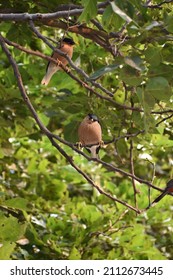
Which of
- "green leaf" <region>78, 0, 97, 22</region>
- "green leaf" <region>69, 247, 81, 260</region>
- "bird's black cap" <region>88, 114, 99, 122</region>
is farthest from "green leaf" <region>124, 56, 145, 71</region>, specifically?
"green leaf" <region>69, 247, 81, 260</region>

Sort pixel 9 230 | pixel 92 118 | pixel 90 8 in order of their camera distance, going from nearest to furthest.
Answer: pixel 90 8 → pixel 9 230 → pixel 92 118

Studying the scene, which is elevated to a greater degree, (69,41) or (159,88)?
(159,88)

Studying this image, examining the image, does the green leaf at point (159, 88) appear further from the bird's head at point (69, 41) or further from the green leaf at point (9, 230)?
the bird's head at point (69, 41)

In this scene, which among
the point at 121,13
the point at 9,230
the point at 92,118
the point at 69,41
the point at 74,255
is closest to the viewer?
the point at 121,13

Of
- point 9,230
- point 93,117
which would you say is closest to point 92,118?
point 93,117

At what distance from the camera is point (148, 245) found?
3455 millimetres

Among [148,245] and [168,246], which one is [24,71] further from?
[168,246]

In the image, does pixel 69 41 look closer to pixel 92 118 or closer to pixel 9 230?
pixel 92 118

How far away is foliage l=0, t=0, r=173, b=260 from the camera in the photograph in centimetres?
195

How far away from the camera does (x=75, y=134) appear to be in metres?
2.58

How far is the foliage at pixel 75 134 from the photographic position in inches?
76.9

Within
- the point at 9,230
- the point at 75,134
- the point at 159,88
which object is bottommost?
the point at 9,230

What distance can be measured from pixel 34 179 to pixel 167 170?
6.23ft
